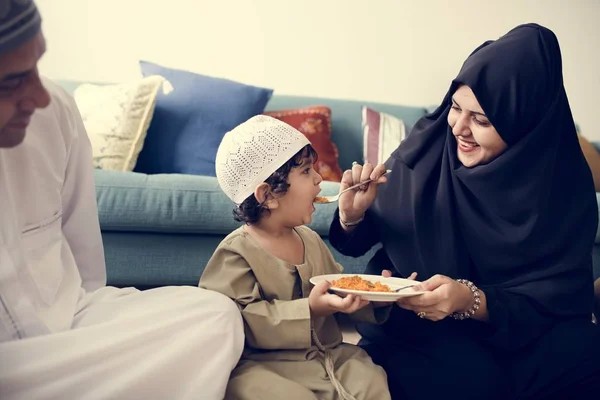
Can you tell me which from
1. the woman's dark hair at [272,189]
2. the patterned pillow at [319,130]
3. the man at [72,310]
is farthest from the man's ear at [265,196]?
the patterned pillow at [319,130]

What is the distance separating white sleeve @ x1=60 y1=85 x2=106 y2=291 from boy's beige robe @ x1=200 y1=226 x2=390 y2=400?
225mm

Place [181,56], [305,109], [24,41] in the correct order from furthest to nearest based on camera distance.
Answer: [181,56] → [305,109] → [24,41]

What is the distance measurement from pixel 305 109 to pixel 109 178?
41.7 inches

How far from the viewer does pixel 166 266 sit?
1.99 meters

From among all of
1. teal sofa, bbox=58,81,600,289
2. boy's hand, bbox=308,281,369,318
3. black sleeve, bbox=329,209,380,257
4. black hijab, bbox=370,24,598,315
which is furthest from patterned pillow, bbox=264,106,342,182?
boy's hand, bbox=308,281,369,318

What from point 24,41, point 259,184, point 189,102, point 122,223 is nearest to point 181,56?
point 189,102

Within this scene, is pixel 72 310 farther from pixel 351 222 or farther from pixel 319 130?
pixel 319 130

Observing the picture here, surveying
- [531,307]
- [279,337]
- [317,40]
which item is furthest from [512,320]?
[317,40]

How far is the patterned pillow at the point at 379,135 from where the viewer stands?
269 cm

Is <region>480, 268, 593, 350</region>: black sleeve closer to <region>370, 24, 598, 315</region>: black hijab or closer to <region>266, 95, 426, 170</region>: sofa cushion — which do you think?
<region>370, 24, 598, 315</region>: black hijab

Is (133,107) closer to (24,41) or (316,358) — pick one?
(316,358)

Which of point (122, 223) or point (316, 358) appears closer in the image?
point (316, 358)

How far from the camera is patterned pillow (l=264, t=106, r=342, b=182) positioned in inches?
100

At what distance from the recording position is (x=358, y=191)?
1380 millimetres
